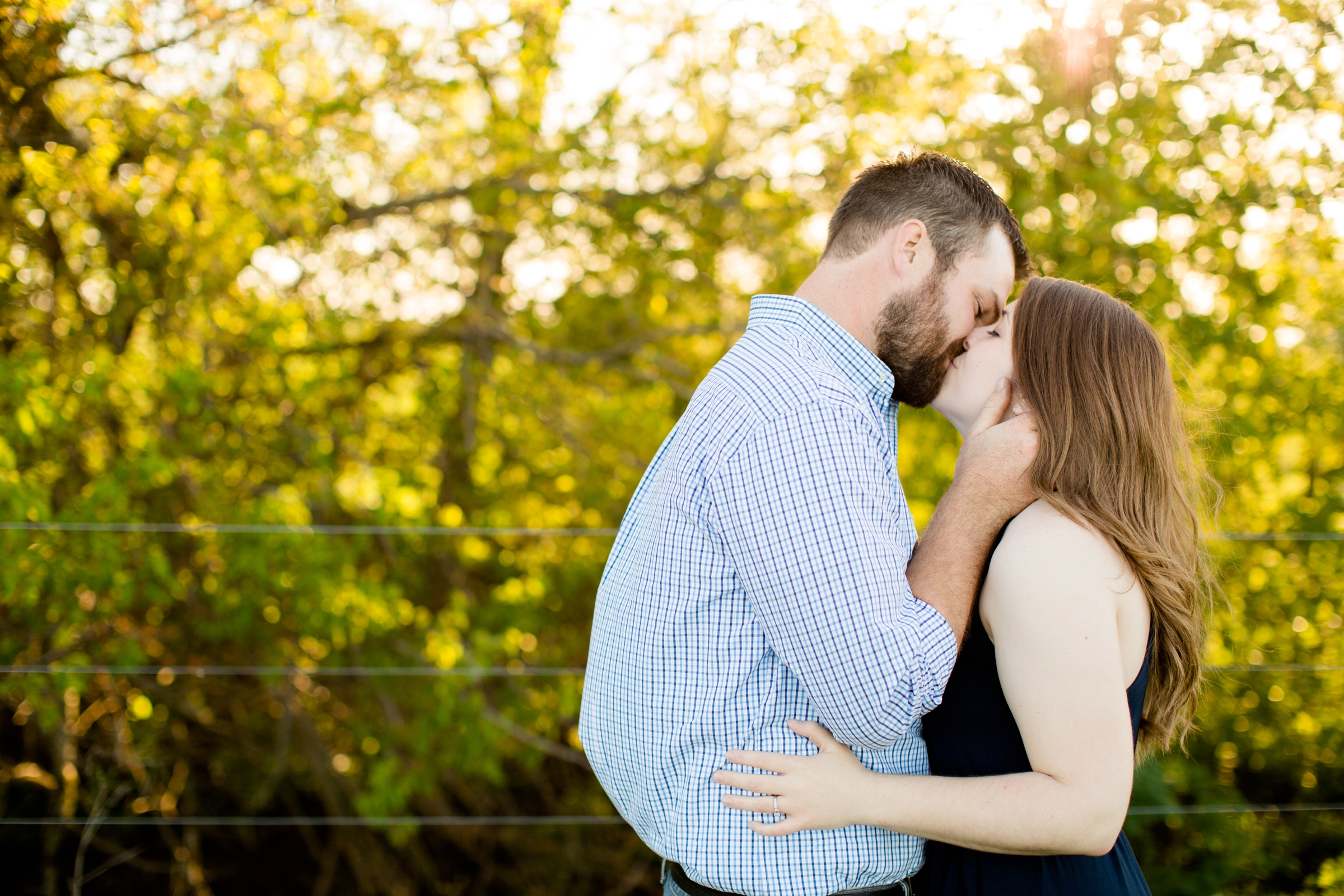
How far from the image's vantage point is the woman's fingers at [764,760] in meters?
1.23

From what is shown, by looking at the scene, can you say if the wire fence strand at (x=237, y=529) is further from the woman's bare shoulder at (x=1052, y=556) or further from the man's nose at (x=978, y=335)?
the woman's bare shoulder at (x=1052, y=556)

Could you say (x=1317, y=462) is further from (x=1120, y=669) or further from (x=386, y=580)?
(x=386, y=580)

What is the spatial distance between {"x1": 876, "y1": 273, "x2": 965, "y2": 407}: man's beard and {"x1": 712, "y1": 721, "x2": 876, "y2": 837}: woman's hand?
0.58m

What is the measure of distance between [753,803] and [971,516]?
50 centimetres

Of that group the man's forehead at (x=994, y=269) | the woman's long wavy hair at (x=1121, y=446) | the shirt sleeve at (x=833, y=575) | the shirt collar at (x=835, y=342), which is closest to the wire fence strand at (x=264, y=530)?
the woman's long wavy hair at (x=1121, y=446)

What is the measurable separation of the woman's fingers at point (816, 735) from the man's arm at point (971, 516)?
232 mm

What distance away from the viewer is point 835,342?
140 cm

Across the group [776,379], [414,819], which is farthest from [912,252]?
[414,819]

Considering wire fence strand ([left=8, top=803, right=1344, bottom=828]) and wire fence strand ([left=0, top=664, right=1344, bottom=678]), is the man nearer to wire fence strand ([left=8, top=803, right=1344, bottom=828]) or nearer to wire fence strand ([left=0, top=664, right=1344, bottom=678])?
wire fence strand ([left=0, top=664, right=1344, bottom=678])

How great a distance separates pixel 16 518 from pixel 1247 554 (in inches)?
203

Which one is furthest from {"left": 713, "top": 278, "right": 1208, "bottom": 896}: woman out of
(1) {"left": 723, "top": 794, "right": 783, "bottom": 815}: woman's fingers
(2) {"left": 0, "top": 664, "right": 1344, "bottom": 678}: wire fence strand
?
(2) {"left": 0, "top": 664, "right": 1344, "bottom": 678}: wire fence strand

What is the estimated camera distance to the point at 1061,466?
1331mm

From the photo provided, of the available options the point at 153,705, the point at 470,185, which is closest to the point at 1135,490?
the point at 470,185

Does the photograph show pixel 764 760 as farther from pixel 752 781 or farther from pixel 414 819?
pixel 414 819
